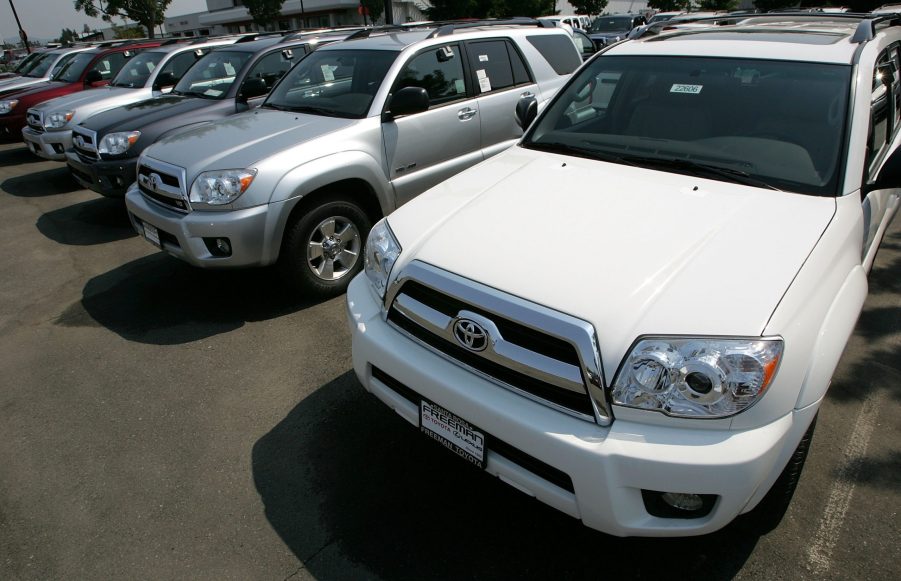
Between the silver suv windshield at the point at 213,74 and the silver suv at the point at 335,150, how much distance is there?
7.19 feet

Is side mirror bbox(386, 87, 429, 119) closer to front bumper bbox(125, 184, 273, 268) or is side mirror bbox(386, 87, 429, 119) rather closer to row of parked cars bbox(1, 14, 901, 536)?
row of parked cars bbox(1, 14, 901, 536)

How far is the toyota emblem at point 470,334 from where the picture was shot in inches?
76.6

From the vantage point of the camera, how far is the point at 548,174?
2.72 metres

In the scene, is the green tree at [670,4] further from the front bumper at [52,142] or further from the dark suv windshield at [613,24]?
the front bumper at [52,142]

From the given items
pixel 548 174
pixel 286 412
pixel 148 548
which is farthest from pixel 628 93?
pixel 148 548

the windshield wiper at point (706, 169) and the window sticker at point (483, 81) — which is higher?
the window sticker at point (483, 81)

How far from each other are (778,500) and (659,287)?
3.64ft

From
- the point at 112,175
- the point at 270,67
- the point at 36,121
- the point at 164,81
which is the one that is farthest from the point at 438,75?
the point at 36,121

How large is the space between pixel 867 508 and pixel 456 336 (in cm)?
194

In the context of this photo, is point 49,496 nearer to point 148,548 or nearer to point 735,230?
point 148,548

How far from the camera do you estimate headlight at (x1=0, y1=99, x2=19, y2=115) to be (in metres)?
10.0

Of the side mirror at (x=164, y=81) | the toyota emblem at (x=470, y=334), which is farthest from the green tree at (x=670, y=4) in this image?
the toyota emblem at (x=470, y=334)

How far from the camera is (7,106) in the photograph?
1002 cm

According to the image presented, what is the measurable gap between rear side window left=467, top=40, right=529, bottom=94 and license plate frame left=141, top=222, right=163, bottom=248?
299 centimetres
